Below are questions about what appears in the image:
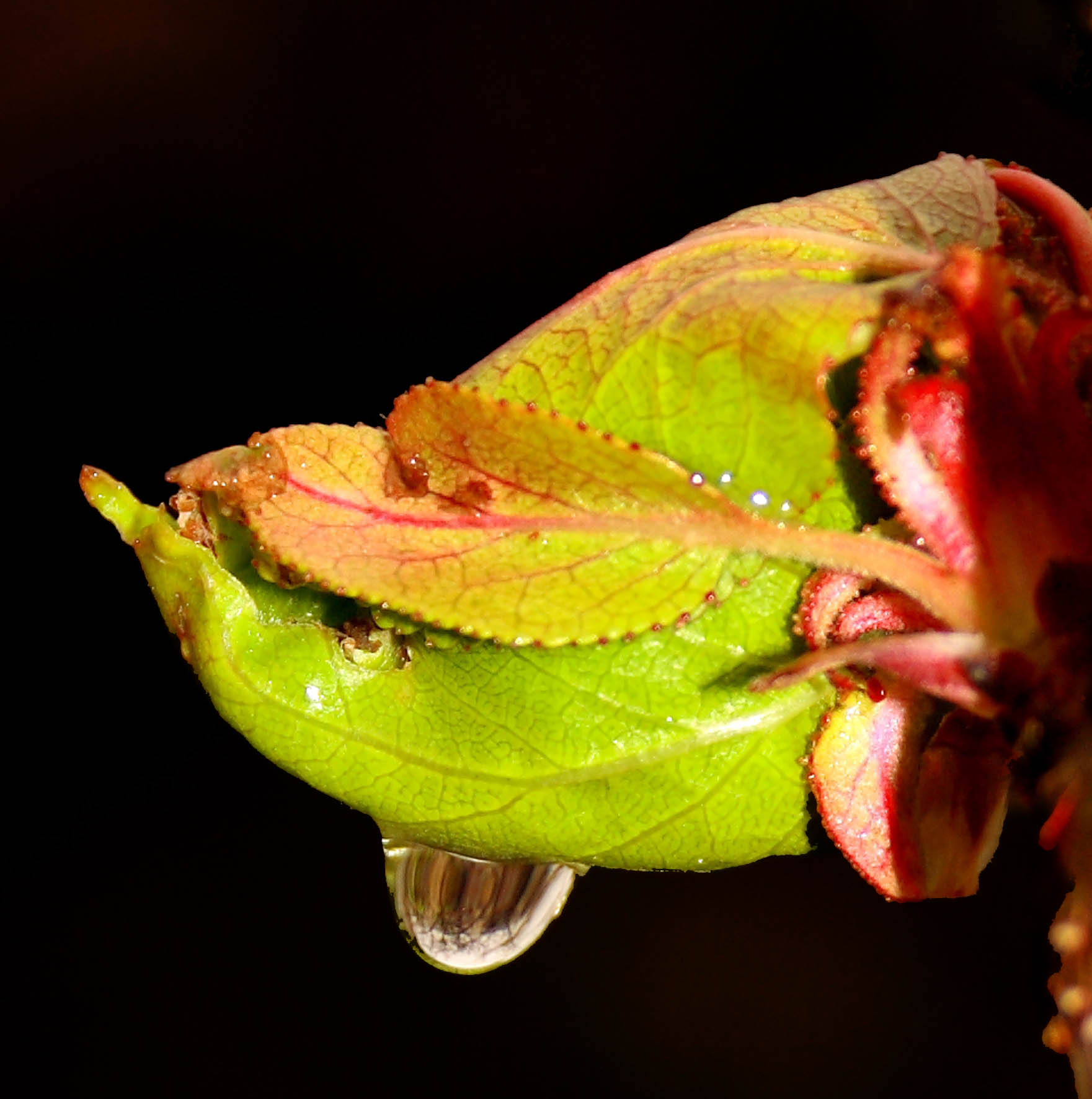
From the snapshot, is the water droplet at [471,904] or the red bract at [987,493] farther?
the water droplet at [471,904]

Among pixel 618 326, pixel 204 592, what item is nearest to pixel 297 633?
pixel 204 592

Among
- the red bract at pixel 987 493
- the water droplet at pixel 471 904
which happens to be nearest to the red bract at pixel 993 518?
the red bract at pixel 987 493

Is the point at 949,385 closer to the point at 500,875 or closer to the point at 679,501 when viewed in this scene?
the point at 679,501

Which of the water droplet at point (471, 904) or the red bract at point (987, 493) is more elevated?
the red bract at point (987, 493)

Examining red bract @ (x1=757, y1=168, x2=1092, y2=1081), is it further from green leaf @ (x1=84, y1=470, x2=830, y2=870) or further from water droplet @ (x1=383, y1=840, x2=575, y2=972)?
water droplet @ (x1=383, y1=840, x2=575, y2=972)

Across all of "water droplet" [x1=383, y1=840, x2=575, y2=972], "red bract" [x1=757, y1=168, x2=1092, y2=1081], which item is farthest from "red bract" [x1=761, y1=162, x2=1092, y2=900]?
"water droplet" [x1=383, y1=840, x2=575, y2=972]

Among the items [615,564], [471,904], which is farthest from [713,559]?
[471,904]

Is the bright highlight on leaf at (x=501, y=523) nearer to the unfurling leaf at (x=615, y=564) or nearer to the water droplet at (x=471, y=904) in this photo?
the unfurling leaf at (x=615, y=564)
